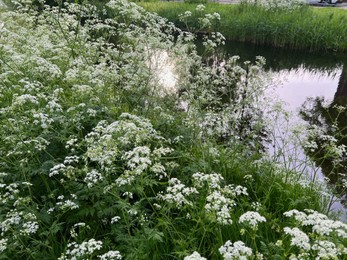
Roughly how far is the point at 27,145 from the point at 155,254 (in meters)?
1.88

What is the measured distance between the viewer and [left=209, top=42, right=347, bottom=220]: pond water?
9860mm

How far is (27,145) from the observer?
385 centimetres

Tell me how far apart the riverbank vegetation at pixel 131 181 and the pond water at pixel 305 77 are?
287 centimetres

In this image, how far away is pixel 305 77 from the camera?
504 inches

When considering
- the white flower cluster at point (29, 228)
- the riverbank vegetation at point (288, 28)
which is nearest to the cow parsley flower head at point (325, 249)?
the white flower cluster at point (29, 228)

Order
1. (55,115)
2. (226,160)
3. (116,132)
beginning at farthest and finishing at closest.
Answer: (226,160) → (55,115) → (116,132)

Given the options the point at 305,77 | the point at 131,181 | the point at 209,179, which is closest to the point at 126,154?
the point at 131,181

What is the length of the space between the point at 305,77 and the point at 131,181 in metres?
11.2

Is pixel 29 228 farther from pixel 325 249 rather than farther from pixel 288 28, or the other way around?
pixel 288 28

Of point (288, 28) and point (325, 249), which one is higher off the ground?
point (288, 28)

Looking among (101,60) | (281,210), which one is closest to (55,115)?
(101,60)

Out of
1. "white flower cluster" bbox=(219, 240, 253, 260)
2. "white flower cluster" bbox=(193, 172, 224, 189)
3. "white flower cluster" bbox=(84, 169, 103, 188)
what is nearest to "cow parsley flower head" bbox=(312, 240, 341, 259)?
"white flower cluster" bbox=(219, 240, 253, 260)

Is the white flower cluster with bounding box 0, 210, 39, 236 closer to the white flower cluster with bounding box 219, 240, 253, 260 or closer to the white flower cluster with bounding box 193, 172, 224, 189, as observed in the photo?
the white flower cluster with bounding box 193, 172, 224, 189

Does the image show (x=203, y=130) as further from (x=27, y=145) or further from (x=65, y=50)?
(x=65, y=50)
